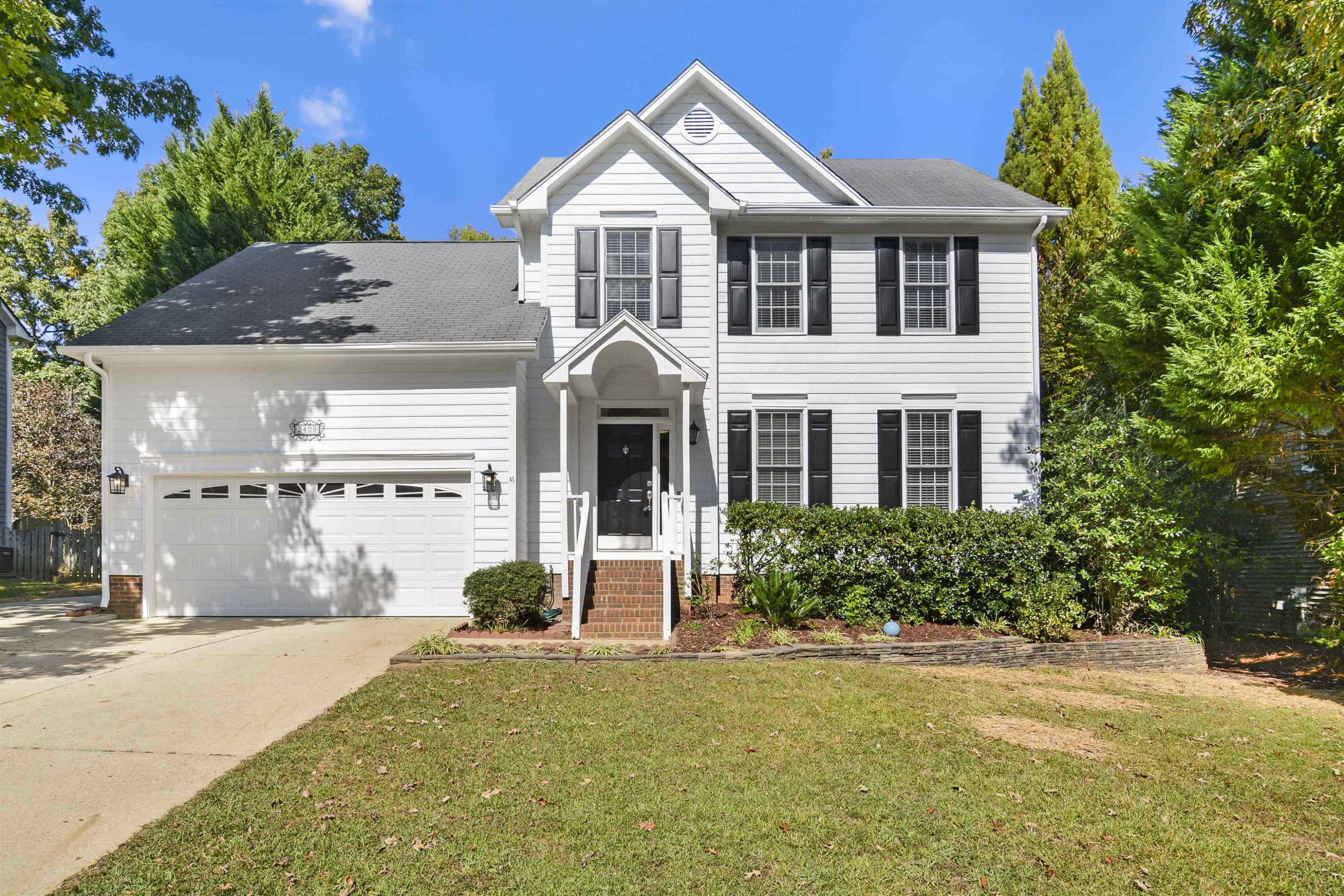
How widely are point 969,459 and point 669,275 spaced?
18.1 feet

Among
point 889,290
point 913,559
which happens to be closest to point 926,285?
point 889,290

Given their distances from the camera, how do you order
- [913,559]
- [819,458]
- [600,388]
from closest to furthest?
[913,559] → [600,388] → [819,458]

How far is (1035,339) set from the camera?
1226 cm

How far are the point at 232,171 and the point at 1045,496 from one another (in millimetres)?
23435

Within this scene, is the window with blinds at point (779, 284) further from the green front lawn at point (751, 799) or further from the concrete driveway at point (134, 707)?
the concrete driveway at point (134, 707)

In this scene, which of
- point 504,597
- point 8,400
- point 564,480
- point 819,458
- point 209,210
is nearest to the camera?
point 504,597

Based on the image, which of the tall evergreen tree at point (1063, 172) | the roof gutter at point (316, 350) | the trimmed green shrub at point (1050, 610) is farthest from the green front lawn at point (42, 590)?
the tall evergreen tree at point (1063, 172)

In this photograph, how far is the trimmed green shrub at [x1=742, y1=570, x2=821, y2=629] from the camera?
31.6ft

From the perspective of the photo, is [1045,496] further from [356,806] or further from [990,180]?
[356,806]

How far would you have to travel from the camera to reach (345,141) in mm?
31609

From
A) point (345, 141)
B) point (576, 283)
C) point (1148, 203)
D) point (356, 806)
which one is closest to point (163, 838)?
point (356, 806)

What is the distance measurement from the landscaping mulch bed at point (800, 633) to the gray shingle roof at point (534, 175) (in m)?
7.19

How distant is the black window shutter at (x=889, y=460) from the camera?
1202 centimetres

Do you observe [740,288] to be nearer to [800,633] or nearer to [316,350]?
[800,633]
